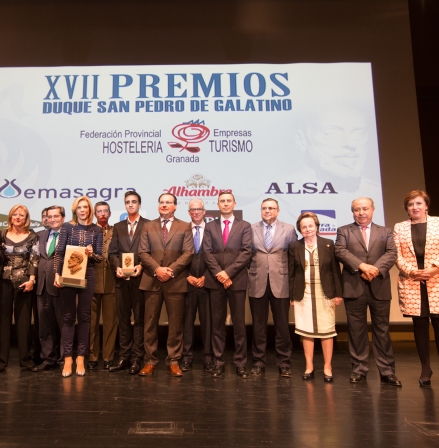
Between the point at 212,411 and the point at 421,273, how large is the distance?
70.9 inches

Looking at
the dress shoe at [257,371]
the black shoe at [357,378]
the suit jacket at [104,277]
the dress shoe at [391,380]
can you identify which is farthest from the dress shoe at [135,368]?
the dress shoe at [391,380]

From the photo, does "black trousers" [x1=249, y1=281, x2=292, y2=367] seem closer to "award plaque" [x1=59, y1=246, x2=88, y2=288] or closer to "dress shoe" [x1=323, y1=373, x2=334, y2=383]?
"dress shoe" [x1=323, y1=373, x2=334, y2=383]

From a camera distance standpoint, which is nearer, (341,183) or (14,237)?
(14,237)

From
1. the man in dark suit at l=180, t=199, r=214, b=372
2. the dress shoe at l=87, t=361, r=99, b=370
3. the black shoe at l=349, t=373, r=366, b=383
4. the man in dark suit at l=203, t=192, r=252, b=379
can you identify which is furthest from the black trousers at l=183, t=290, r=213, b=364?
the black shoe at l=349, t=373, r=366, b=383

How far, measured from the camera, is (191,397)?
2.87 m

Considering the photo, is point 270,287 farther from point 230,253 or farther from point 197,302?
point 197,302

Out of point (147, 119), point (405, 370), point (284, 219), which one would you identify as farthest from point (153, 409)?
point (147, 119)

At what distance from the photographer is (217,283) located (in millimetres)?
3602

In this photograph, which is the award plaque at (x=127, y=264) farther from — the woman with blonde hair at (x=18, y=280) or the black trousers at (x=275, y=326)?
the black trousers at (x=275, y=326)

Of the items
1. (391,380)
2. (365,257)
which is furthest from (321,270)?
(391,380)

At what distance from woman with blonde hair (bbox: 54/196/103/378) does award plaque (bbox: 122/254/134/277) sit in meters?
0.20

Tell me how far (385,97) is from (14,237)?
4.22 meters

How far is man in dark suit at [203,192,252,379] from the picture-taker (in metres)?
3.54

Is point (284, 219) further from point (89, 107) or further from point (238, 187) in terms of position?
point (89, 107)
